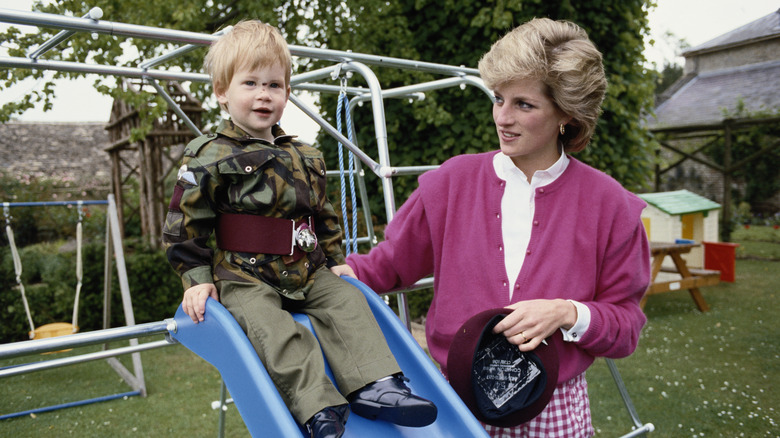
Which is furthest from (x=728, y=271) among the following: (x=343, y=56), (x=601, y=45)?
(x=343, y=56)

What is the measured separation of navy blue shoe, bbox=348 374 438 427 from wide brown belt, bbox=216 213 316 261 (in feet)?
1.34

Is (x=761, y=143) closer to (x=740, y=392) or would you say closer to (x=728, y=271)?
(x=728, y=271)

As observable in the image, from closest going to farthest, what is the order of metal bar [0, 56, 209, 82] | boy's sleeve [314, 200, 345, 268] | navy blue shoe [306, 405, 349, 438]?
navy blue shoe [306, 405, 349, 438]
boy's sleeve [314, 200, 345, 268]
metal bar [0, 56, 209, 82]

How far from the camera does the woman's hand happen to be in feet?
4.32

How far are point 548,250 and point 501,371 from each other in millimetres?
311

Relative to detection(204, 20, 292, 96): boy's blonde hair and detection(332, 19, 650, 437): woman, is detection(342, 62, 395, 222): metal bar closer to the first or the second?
detection(332, 19, 650, 437): woman

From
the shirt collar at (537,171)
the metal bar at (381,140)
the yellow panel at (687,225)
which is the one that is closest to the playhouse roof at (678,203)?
the yellow panel at (687,225)

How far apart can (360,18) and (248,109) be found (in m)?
5.32

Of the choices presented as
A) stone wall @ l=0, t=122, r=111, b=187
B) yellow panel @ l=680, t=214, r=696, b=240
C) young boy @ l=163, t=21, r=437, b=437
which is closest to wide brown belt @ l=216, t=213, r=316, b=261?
young boy @ l=163, t=21, r=437, b=437

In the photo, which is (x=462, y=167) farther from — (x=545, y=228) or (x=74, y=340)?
(x=74, y=340)

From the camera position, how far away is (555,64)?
1.37 m

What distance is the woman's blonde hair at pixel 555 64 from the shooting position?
1.37m

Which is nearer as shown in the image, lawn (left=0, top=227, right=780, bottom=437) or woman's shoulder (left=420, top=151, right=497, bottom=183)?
woman's shoulder (left=420, top=151, right=497, bottom=183)

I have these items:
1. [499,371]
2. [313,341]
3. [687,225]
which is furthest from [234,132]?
[687,225]
